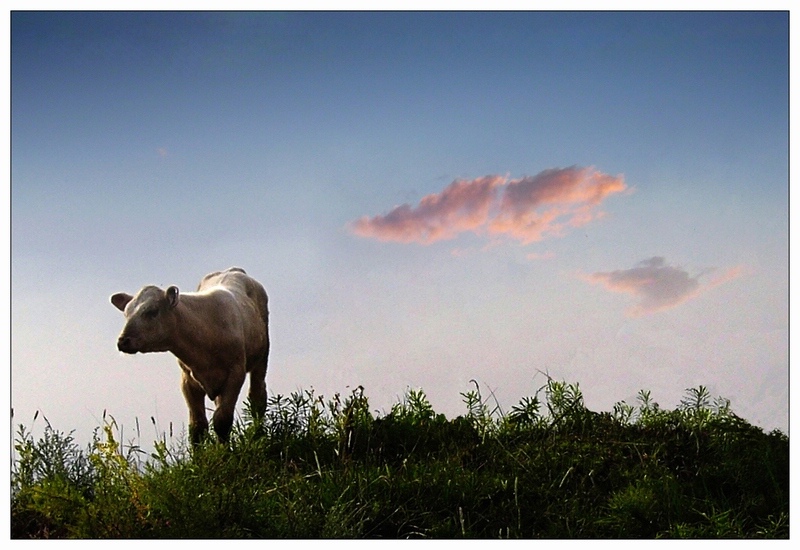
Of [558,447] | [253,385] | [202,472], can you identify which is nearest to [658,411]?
[558,447]

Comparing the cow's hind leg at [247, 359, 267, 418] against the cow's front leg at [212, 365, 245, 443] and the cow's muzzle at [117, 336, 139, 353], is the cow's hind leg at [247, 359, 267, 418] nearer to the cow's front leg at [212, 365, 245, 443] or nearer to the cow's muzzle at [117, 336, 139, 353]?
the cow's front leg at [212, 365, 245, 443]

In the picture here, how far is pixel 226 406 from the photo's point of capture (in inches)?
209

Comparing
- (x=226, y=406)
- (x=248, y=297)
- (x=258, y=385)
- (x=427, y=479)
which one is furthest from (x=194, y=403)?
(x=427, y=479)

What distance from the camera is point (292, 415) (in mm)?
5625

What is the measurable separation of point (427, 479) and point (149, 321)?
1.75 metres

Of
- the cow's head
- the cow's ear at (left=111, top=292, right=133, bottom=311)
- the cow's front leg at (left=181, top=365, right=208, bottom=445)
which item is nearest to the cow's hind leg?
the cow's front leg at (left=181, top=365, right=208, bottom=445)

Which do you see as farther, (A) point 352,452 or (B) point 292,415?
(B) point 292,415

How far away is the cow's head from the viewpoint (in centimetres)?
486

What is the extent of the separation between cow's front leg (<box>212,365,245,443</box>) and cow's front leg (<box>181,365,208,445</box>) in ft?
0.42

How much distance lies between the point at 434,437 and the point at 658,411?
156cm

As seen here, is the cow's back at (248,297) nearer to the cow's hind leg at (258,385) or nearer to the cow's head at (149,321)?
the cow's hind leg at (258,385)

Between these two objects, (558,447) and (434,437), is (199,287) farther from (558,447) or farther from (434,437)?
(558,447)

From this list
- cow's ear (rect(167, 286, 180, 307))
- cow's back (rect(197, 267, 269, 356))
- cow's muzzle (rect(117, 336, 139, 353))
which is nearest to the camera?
cow's muzzle (rect(117, 336, 139, 353))
